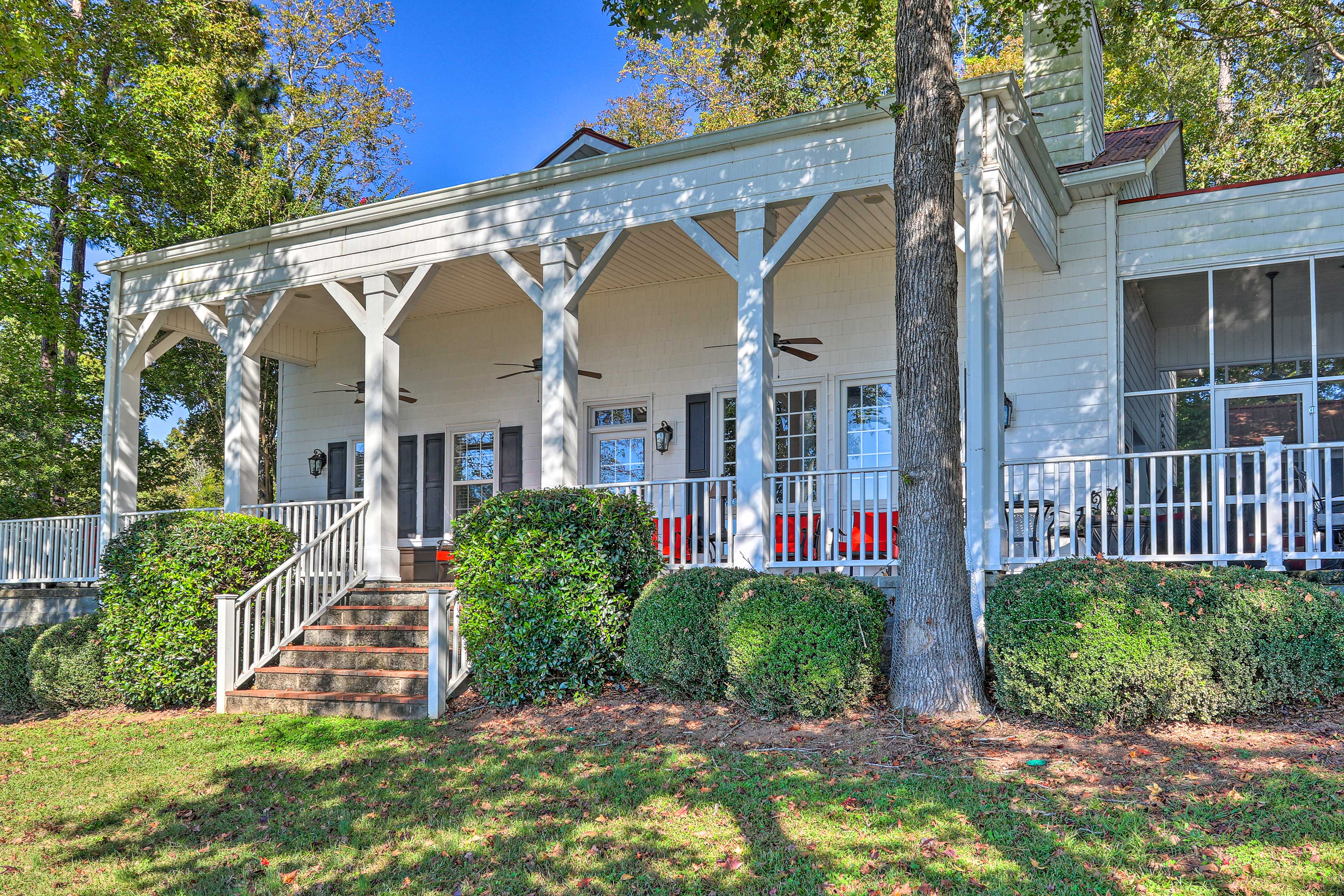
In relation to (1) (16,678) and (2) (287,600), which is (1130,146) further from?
(1) (16,678)

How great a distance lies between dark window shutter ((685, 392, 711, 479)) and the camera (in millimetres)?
11227

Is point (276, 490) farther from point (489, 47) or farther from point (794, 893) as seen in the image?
point (489, 47)

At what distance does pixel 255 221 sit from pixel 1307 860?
1824 cm

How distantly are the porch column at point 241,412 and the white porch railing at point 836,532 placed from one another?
19.4ft

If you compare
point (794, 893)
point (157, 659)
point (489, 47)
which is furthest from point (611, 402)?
point (489, 47)

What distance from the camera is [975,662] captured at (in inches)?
239

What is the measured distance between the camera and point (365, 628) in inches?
332

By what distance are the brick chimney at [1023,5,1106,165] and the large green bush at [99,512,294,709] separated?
969 centimetres

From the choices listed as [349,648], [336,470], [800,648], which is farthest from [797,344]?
[336,470]

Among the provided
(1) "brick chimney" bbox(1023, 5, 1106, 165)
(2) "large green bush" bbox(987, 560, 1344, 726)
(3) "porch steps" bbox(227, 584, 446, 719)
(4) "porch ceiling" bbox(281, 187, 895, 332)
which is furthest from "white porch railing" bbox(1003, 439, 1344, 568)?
(3) "porch steps" bbox(227, 584, 446, 719)

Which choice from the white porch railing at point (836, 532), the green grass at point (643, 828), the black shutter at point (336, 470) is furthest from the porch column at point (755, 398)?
the black shutter at point (336, 470)

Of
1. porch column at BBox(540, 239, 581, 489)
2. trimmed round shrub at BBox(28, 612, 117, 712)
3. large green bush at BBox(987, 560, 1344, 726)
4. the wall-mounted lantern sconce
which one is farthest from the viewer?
the wall-mounted lantern sconce

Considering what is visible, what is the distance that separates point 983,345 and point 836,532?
194 centimetres

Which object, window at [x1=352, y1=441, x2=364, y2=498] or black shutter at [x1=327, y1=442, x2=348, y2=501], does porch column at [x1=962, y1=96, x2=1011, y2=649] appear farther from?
black shutter at [x1=327, y1=442, x2=348, y2=501]
